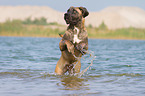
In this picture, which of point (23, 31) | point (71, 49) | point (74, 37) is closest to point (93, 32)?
point (23, 31)

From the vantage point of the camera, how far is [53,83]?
922 cm

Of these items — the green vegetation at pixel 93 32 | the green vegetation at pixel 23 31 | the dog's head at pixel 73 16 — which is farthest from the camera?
the green vegetation at pixel 23 31

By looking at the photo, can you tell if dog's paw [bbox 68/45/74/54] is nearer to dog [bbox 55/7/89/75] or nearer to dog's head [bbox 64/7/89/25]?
dog [bbox 55/7/89/75]

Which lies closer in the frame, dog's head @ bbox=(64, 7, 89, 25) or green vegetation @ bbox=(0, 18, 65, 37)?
dog's head @ bbox=(64, 7, 89, 25)

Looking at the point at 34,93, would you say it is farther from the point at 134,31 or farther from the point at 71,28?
the point at 134,31

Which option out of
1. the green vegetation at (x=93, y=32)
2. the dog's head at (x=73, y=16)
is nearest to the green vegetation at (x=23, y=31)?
the green vegetation at (x=93, y=32)

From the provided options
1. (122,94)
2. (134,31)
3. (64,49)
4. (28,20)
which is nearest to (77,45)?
(64,49)

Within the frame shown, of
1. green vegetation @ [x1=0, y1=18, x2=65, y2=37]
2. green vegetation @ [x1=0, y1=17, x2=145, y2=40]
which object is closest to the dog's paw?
green vegetation @ [x1=0, y1=17, x2=145, y2=40]

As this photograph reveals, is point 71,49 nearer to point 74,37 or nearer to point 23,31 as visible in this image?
point 74,37

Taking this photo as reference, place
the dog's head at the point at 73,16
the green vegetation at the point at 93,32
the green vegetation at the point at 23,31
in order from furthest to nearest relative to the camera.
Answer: the green vegetation at the point at 23,31 < the green vegetation at the point at 93,32 < the dog's head at the point at 73,16

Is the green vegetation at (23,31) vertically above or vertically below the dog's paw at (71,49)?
above

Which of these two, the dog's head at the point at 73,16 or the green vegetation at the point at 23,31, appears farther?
the green vegetation at the point at 23,31

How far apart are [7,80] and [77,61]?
7.24 ft

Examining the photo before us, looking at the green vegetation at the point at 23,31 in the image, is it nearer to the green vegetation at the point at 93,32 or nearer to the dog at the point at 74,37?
the green vegetation at the point at 93,32
